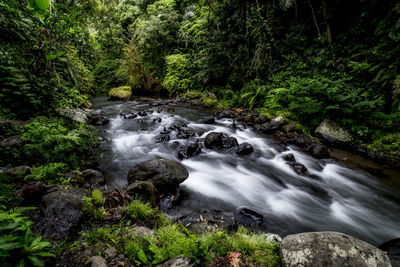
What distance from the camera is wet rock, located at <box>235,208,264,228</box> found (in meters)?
3.30

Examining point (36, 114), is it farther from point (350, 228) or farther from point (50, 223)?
point (350, 228)

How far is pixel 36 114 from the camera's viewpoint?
16.0ft

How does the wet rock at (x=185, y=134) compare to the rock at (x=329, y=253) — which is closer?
the rock at (x=329, y=253)

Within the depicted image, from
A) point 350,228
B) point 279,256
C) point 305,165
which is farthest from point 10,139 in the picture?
point 305,165

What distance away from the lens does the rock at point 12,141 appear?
3.50m

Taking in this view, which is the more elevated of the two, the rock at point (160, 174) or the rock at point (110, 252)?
the rock at point (110, 252)

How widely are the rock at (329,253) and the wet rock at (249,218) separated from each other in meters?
1.21

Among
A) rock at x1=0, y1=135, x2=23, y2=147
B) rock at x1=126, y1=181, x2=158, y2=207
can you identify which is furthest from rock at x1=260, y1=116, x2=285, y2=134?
rock at x1=0, y1=135, x2=23, y2=147

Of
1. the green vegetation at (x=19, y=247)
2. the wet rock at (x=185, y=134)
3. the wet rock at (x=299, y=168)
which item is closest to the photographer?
the green vegetation at (x=19, y=247)

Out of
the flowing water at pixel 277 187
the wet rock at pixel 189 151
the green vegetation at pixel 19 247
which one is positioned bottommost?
the flowing water at pixel 277 187

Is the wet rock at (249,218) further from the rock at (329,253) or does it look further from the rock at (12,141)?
the rock at (12,141)

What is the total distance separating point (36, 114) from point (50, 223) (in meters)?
3.97

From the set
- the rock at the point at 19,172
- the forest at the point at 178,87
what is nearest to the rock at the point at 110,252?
the forest at the point at 178,87

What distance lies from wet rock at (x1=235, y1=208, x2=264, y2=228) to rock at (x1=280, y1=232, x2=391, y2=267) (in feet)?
3.97
